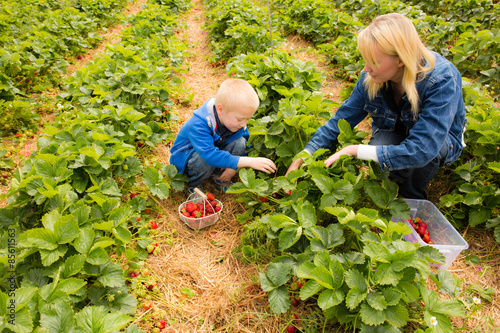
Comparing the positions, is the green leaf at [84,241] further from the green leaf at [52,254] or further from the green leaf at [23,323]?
the green leaf at [23,323]

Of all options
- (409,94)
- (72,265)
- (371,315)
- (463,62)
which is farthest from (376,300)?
(463,62)

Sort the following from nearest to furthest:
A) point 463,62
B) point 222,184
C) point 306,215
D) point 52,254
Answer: point 52,254, point 306,215, point 222,184, point 463,62

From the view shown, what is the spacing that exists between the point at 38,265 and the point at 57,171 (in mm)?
690

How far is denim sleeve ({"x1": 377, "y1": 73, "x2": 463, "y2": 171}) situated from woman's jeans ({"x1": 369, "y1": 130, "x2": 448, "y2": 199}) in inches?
16.0

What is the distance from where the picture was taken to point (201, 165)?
9.20 feet

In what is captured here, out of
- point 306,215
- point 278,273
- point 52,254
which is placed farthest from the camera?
point 306,215

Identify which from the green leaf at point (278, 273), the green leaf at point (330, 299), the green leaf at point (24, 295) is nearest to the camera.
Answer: the green leaf at point (24, 295)

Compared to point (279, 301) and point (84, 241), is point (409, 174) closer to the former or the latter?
point (279, 301)

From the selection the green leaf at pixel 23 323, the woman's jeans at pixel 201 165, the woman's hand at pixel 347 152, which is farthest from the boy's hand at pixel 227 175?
the green leaf at pixel 23 323

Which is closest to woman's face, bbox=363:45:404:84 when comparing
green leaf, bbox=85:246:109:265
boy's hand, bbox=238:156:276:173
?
boy's hand, bbox=238:156:276:173

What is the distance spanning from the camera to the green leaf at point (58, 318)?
54.7 inches

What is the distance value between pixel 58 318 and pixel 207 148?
1558 mm

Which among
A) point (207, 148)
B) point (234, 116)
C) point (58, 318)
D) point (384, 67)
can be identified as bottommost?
point (207, 148)

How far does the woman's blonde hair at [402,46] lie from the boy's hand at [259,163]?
106 centimetres
